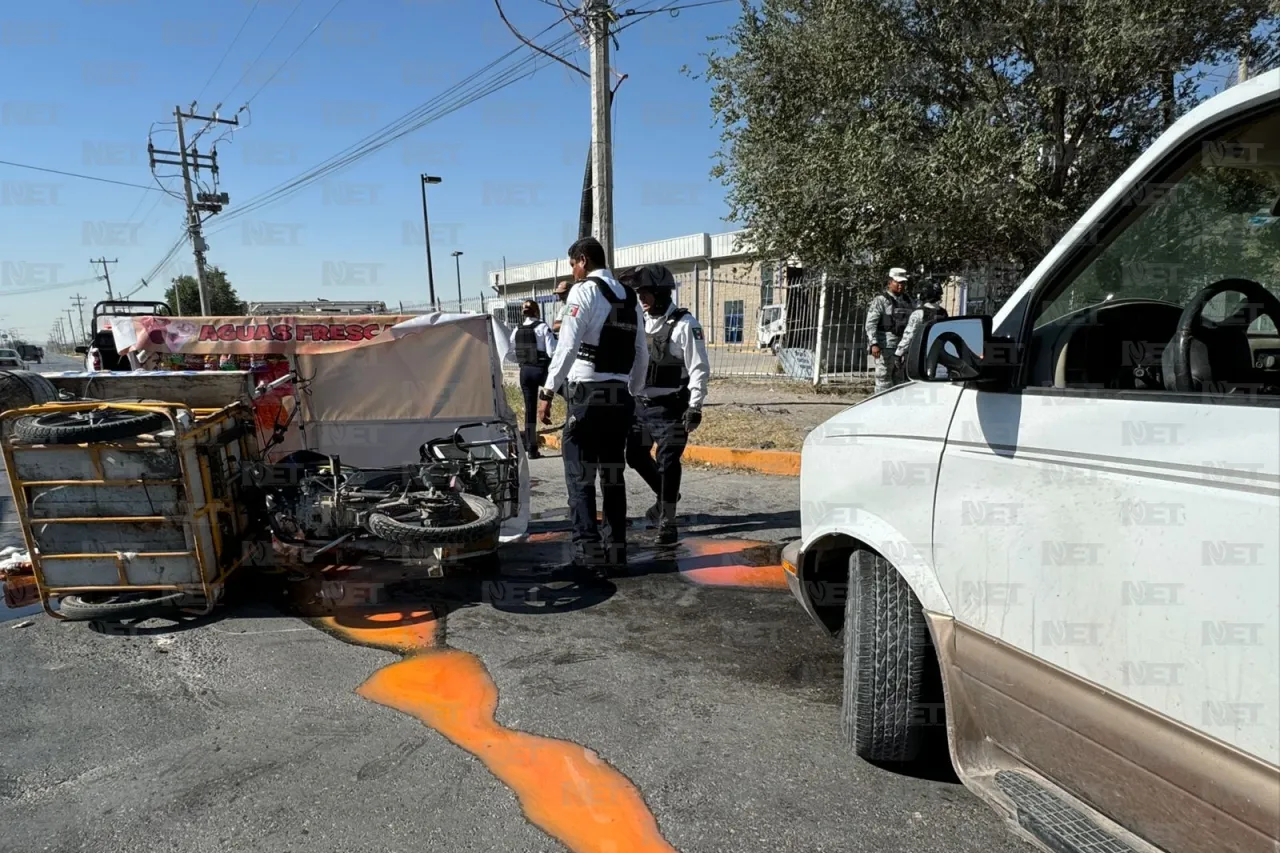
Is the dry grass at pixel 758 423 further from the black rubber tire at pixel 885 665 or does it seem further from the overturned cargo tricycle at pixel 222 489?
the black rubber tire at pixel 885 665

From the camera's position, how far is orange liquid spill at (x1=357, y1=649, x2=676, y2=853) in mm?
2168


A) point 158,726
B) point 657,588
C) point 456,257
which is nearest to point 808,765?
point 657,588

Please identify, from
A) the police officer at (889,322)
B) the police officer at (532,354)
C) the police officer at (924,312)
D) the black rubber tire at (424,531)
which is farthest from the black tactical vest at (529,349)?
the black rubber tire at (424,531)

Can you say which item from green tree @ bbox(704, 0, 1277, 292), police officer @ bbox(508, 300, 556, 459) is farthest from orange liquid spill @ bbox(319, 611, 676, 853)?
green tree @ bbox(704, 0, 1277, 292)

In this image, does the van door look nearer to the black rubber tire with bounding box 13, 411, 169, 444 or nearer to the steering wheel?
the steering wheel

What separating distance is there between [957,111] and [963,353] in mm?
9939

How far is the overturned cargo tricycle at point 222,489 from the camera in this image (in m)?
3.41

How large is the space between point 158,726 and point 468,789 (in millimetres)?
1371

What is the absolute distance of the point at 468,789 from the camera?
7.80 ft

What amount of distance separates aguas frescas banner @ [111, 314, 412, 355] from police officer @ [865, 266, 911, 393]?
5.90 meters

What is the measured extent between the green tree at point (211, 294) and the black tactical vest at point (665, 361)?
157 feet

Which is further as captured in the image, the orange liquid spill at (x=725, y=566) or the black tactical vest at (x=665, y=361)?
the black tactical vest at (x=665, y=361)

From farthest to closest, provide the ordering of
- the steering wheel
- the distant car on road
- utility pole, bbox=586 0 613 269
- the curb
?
the distant car on road → utility pole, bbox=586 0 613 269 → the curb → the steering wheel

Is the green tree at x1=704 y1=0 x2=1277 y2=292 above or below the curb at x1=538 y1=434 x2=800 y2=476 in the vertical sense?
above
